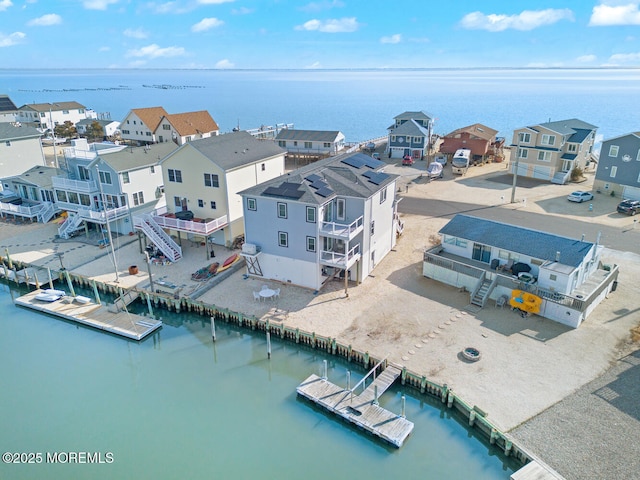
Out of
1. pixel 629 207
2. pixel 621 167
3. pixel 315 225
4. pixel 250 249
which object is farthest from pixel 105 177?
pixel 621 167

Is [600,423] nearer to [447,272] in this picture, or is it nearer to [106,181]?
[447,272]

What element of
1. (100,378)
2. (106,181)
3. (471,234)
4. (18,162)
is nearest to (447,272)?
(471,234)

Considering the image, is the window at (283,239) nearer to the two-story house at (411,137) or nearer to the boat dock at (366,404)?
the boat dock at (366,404)

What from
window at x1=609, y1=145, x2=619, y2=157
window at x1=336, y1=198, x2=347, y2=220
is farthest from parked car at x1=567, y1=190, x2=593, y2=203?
window at x1=336, y1=198, x2=347, y2=220

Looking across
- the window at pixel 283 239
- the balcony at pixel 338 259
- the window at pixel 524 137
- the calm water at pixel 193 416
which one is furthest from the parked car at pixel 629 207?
the window at pixel 283 239

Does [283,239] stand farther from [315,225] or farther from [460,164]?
[460,164]

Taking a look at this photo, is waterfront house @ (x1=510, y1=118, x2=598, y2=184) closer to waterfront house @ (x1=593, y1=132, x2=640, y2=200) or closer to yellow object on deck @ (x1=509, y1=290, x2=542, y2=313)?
waterfront house @ (x1=593, y1=132, x2=640, y2=200)
